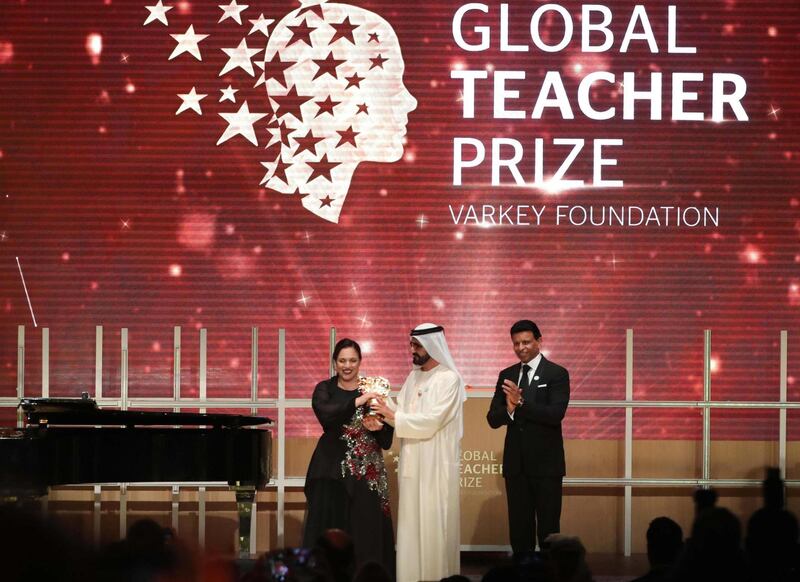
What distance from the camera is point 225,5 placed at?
7.36m

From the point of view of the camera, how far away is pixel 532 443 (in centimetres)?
556

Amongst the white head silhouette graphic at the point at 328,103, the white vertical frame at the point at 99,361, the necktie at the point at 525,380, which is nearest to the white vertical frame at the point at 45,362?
the white vertical frame at the point at 99,361

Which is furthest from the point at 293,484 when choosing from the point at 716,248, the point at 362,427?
the point at 716,248

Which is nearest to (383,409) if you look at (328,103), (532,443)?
(532,443)

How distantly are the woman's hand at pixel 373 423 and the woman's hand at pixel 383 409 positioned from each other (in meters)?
0.03

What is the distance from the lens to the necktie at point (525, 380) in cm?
571

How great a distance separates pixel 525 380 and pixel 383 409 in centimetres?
82

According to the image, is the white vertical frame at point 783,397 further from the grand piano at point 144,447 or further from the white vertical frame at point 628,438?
the grand piano at point 144,447

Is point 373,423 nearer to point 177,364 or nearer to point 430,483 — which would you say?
point 430,483

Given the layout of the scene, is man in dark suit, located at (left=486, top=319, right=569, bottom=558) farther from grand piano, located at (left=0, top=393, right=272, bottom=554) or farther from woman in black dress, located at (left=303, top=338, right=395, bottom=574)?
grand piano, located at (left=0, top=393, right=272, bottom=554)

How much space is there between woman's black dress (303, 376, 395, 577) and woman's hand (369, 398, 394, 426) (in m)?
0.10

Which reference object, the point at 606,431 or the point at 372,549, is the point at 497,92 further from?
the point at 372,549

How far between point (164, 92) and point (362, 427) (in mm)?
3015

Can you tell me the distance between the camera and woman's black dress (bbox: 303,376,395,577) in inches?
215
